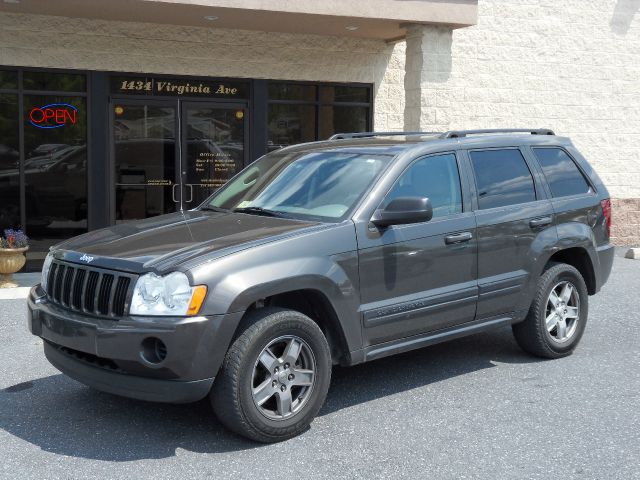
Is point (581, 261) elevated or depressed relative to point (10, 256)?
elevated

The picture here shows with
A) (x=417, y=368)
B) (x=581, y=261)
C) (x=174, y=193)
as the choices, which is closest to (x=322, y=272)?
(x=417, y=368)

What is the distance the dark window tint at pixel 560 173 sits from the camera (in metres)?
6.83

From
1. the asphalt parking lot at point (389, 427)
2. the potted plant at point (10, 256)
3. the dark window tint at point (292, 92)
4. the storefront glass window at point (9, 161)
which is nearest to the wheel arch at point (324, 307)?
the asphalt parking lot at point (389, 427)

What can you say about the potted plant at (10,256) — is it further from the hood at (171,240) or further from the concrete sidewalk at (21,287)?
the hood at (171,240)

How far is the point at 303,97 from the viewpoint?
13.1 m

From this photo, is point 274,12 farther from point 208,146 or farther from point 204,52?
point 208,146

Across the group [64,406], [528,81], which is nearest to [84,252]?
[64,406]

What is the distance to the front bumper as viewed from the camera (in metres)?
4.52

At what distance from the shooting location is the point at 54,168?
11727 mm

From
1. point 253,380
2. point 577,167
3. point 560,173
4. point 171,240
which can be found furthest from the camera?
point 577,167

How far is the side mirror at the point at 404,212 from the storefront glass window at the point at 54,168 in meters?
7.50

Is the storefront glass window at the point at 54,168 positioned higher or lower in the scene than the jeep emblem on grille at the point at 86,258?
higher

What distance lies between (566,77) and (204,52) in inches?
252

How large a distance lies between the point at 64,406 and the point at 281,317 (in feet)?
5.89
